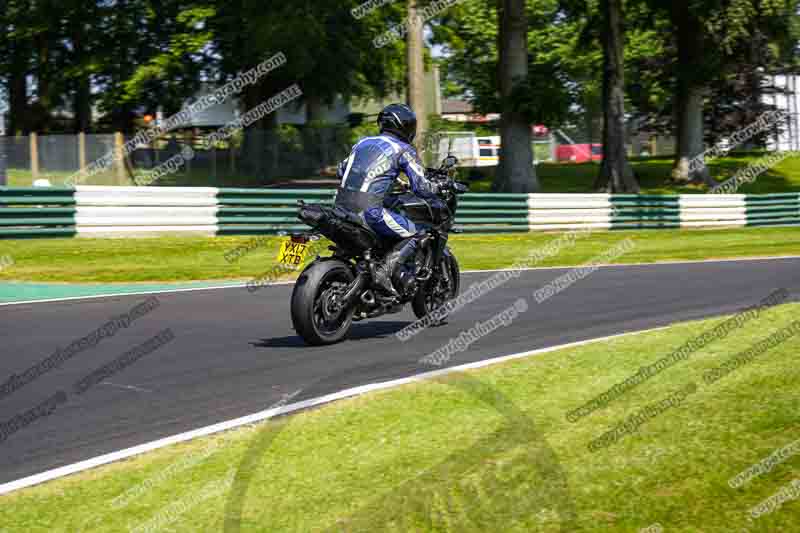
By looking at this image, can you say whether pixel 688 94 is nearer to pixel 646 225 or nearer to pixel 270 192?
pixel 646 225

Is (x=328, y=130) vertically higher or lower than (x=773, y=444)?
higher

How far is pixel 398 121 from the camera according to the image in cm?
914

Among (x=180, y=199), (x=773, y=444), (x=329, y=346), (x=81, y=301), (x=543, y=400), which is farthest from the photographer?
(x=180, y=199)

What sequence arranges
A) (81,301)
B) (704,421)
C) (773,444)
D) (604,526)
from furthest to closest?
(81,301) < (704,421) < (773,444) < (604,526)

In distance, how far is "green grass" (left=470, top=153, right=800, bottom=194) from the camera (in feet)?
120

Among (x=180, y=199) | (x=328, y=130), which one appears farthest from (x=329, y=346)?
(x=328, y=130)

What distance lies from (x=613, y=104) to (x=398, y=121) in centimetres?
2351

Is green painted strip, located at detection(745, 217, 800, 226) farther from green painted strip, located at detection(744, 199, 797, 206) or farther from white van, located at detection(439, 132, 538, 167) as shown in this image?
white van, located at detection(439, 132, 538, 167)

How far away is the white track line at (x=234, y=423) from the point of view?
17.7 ft

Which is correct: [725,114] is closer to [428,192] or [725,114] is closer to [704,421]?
[428,192]

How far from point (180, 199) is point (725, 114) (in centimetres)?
3324

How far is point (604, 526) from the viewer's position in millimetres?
4512

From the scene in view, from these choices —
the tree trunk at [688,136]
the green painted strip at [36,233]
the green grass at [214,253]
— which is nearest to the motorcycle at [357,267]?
the green grass at [214,253]

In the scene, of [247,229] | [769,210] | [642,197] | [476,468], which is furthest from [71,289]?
[769,210]
